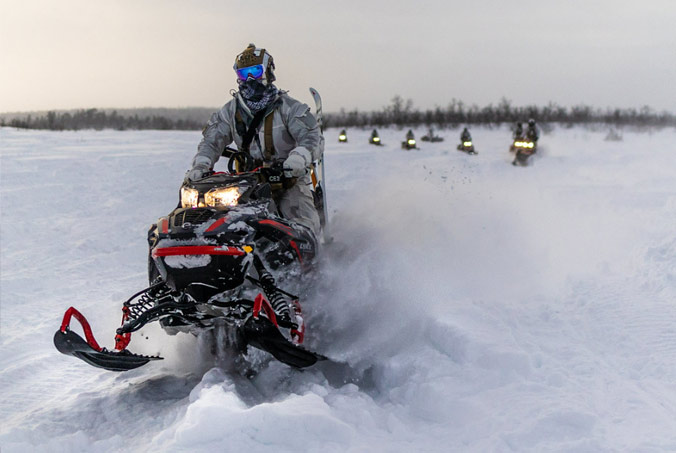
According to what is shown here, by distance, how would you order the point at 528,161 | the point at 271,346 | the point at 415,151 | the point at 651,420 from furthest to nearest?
the point at 415,151 → the point at 528,161 → the point at 271,346 → the point at 651,420

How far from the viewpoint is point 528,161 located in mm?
20266

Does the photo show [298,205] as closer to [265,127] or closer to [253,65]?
[265,127]

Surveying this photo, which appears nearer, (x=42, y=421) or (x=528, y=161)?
(x=42, y=421)

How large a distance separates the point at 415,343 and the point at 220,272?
145 centimetres

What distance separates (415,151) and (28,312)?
22989mm

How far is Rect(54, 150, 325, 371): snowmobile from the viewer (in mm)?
3293

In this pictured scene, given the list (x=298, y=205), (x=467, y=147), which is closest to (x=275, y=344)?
(x=298, y=205)

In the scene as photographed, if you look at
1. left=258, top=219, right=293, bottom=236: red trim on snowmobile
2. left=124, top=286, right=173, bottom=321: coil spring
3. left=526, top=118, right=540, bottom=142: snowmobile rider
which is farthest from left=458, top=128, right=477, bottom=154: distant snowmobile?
left=124, top=286, right=173, bottom=321: coil spring

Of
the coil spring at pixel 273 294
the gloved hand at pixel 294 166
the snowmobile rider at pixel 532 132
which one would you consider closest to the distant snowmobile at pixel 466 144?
the snowmobile rider at pixel 532 132

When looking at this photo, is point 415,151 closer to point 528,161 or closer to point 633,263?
point 528,161

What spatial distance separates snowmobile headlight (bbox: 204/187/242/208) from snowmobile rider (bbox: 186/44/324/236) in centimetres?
111

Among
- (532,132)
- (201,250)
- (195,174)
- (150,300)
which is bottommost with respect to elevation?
(150,300)

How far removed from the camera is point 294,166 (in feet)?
14.5

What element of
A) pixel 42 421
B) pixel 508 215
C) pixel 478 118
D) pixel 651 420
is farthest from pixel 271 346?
pixel 478 118
